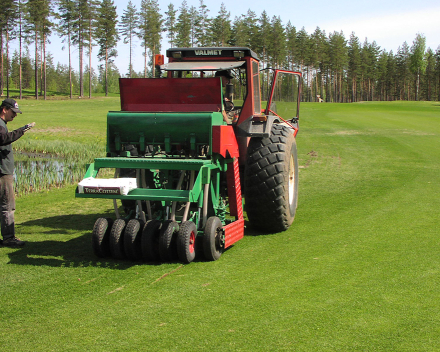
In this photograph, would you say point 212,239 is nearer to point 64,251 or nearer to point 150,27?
point 64,251

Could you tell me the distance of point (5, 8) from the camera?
5688 centimetres

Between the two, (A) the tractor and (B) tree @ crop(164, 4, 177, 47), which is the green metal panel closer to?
(A) the tractor

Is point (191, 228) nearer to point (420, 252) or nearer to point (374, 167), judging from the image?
point (420, 252)

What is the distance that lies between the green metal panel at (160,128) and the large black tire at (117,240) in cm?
115

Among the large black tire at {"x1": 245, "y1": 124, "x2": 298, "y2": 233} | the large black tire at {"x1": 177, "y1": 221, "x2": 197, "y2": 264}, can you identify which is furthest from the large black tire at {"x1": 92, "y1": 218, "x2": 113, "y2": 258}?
the large black tire at {"x1": 245, "y1": 124, "x2": 298, "y2": 233}

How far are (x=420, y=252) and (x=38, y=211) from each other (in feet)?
22.8

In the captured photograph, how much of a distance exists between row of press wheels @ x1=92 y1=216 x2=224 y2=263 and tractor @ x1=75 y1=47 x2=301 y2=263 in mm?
12

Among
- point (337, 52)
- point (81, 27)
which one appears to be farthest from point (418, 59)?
point (81, 27)

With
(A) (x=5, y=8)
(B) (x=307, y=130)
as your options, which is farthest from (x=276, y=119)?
(A) (x=5, y=8)

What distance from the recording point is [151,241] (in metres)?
5.65

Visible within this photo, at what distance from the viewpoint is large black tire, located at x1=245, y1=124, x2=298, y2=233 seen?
6.93m

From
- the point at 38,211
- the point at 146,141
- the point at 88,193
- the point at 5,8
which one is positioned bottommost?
the point at 38,211

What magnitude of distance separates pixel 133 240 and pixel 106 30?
213 ft

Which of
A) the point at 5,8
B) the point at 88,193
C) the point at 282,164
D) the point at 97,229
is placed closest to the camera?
the point at 88,193
